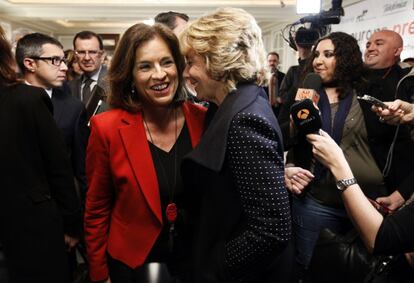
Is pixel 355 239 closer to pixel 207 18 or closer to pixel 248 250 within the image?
pixel 248 250

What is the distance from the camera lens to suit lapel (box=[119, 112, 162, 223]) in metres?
1.19

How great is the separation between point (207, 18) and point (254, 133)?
372 millimetres

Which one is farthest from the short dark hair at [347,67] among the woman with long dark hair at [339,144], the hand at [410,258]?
the hand at [410,258]

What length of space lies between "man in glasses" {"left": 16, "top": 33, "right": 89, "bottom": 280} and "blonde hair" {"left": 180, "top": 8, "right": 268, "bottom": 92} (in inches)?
50.4

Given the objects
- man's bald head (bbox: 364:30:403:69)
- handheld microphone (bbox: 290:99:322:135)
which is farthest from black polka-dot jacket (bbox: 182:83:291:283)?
man's bald head (bbox: 364:30:403:69)

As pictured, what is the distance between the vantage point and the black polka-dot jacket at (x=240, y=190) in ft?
2.96

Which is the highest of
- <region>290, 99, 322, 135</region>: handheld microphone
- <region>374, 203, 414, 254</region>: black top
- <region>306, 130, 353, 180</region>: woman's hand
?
<region>290, 99, 322, 135</region>: handheld microphone

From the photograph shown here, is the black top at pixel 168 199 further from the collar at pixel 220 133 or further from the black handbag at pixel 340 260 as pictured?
the black handbag at pixel 340 260

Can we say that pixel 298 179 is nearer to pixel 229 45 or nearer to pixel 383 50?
pixel 229 45

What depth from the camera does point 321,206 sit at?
176 centimetres

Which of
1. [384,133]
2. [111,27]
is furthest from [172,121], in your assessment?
[111,27]

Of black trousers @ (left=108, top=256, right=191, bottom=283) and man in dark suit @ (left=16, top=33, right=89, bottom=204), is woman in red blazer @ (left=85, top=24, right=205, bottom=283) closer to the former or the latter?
black trousers @ (left=108, top=256, right=191, bottom=283)

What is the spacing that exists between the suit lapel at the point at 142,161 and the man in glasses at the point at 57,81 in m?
0.96

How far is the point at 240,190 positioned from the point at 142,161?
414 mm
